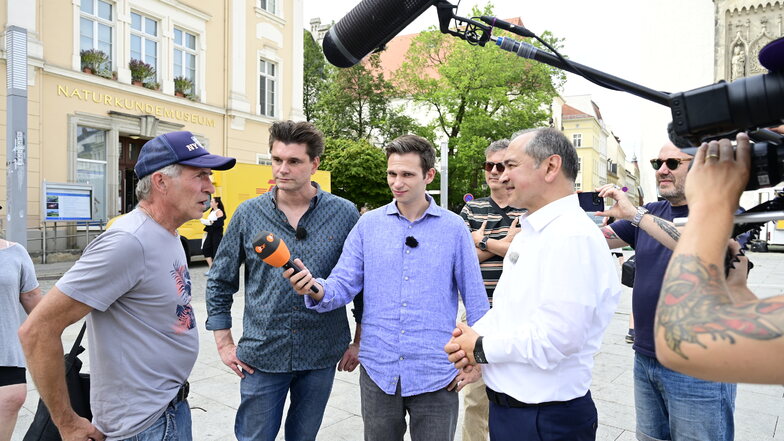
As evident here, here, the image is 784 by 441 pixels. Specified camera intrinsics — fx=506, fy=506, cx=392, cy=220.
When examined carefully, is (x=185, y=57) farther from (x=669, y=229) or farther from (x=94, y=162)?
(x=669, y=229)

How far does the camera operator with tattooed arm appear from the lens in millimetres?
879

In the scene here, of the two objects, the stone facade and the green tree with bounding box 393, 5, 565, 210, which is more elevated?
the stone facade

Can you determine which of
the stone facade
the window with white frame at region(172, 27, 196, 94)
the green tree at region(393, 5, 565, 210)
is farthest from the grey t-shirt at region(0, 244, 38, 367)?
the stone facade

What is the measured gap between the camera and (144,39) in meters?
17.5

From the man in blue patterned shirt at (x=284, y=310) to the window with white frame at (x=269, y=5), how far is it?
2152 centimetres

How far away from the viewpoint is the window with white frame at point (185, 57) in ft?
61.4

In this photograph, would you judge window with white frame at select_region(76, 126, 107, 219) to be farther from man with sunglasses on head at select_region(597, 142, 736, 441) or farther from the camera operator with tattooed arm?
the camera operator with tattooed arm

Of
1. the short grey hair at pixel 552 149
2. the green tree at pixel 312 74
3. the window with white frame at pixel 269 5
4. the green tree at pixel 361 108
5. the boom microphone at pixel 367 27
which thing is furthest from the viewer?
the green tree at pixel 312 74

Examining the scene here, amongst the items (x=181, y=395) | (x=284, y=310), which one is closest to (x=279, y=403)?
(x=284, y=310)

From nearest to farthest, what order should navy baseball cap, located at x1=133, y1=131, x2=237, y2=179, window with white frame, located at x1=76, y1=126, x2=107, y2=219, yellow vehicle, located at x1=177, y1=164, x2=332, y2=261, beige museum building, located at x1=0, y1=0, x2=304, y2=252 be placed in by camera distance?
navy baseball cap, located at x1=133, y1=131, x2=237, y2=179
yellow vehicle, located at x1=177, y1=164, x2=332, y2=261
beige museum building, located at x1=0, y1=0, x2=304, y2=252
window with white frame, located at x1=76, y1=126, x2=107, y2=219

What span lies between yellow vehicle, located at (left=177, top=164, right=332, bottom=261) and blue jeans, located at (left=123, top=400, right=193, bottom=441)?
12.5m

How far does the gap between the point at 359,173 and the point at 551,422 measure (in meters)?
27.8

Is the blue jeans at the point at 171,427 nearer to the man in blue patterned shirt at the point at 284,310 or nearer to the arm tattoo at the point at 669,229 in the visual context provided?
the man in blue patterned shirt at the point at 284,310

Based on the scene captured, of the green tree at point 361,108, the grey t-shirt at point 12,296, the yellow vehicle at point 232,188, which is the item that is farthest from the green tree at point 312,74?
the grey t-shirt at point 12,296
